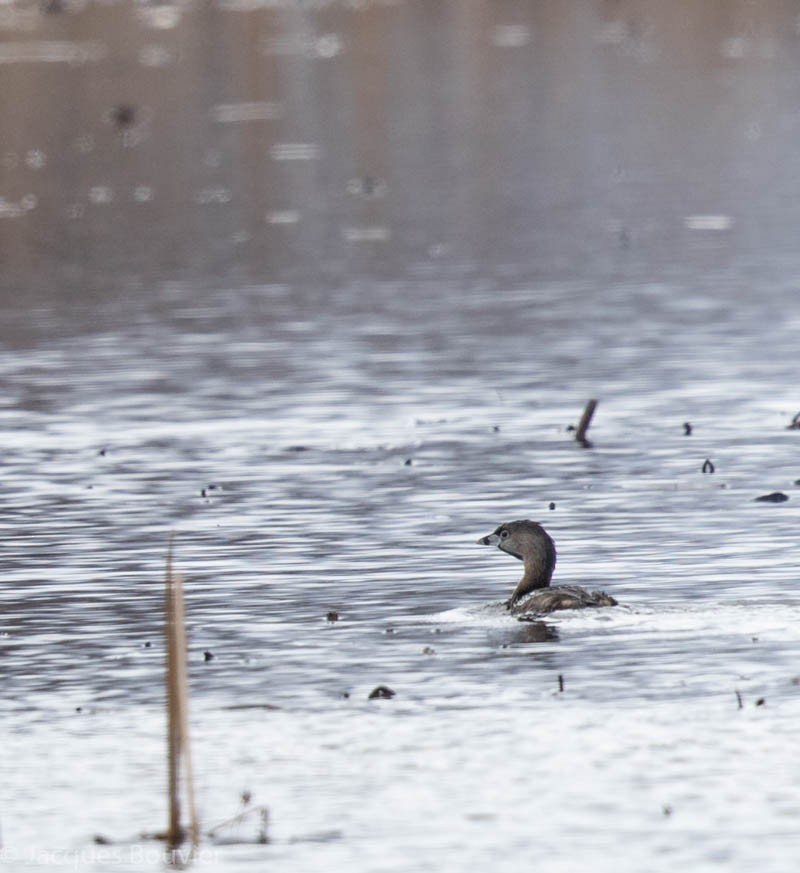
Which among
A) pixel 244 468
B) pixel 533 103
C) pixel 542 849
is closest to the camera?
pixel 542 849

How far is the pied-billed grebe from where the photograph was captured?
1808 cm

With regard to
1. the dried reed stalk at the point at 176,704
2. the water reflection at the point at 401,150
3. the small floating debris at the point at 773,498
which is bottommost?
the dried reed stalk at the point at 176,704

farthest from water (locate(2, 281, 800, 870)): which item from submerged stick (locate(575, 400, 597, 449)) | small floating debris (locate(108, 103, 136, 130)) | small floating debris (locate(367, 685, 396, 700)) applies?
small floating debris (locate(108, 103, 136, 130))


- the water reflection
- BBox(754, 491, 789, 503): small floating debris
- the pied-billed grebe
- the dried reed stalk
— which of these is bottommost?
the dried reed stalk

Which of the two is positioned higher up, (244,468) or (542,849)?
(244,468)

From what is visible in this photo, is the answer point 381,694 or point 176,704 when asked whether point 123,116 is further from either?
point 176,704

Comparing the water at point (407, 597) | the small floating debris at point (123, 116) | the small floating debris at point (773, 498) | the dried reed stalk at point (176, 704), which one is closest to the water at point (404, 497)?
the water at point (407, 597)

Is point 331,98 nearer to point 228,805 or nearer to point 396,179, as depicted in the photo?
point 396,179

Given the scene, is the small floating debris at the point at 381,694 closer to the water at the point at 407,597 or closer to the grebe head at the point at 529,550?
the water at the point at 407,597

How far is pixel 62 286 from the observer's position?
45906 millimetres

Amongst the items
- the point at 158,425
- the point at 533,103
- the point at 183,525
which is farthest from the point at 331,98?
the point at 183,525

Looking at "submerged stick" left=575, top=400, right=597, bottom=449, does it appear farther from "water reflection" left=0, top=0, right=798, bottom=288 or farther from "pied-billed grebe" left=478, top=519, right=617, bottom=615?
"water reflection" left=0, top=0, right=798, bottom=288

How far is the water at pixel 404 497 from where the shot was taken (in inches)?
562

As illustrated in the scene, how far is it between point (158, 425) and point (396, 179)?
34.0 m
